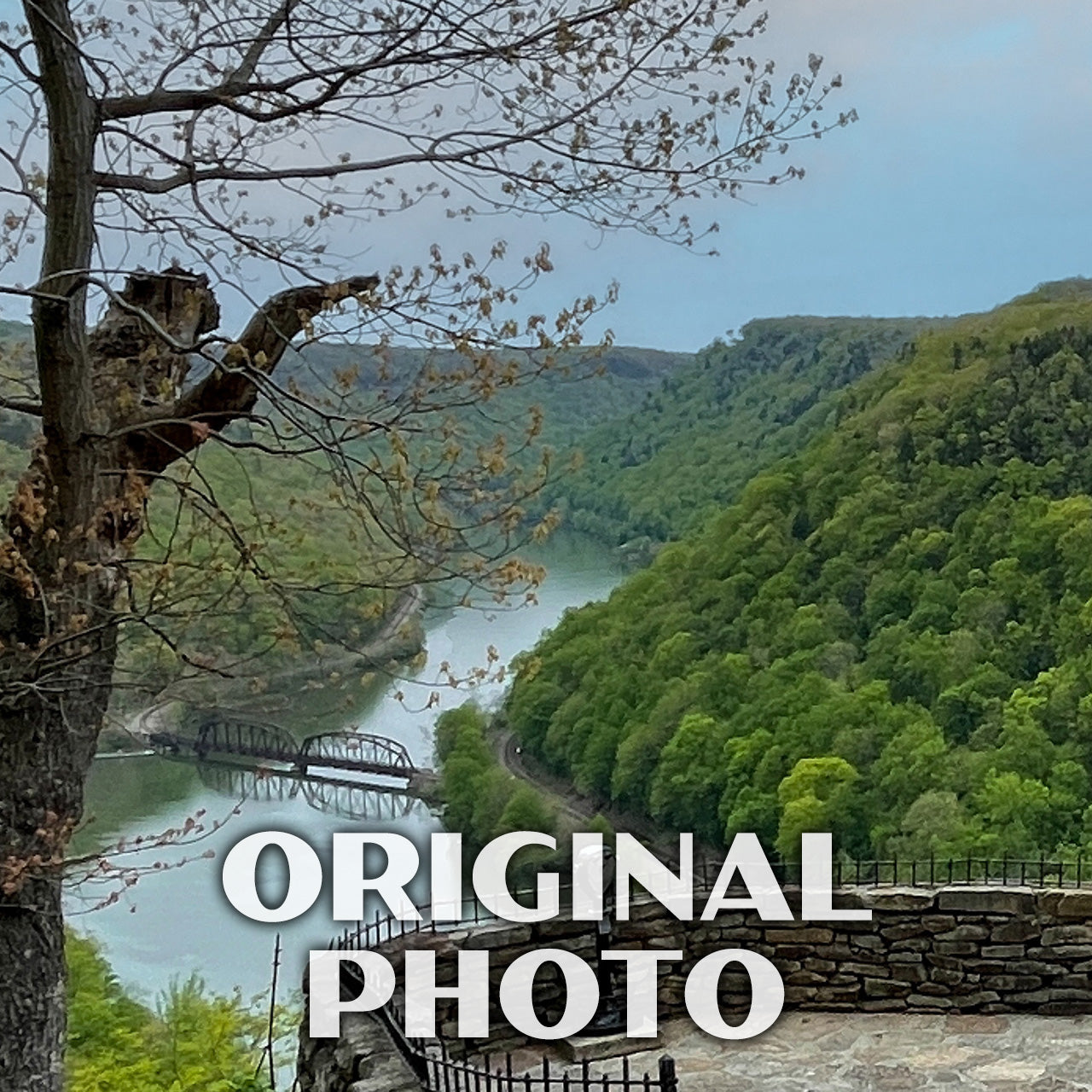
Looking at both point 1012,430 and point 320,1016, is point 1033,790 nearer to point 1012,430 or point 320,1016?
point 1012,430

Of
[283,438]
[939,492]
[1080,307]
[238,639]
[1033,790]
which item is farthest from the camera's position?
[1080,307]

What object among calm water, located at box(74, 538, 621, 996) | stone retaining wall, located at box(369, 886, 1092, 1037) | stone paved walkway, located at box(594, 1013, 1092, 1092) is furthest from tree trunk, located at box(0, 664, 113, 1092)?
calm water, located at box(74, 538, 621, 996)

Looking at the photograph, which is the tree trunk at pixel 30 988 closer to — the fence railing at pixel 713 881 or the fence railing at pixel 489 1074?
the fence railing at pixel 489 1074

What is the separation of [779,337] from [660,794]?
5870 mm

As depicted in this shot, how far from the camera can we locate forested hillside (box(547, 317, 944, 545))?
11.8m

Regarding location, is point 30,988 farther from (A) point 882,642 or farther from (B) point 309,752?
(A) point 882,642

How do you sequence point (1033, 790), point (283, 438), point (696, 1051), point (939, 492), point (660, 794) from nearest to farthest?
point (283, 438), point (696, 1051), point (1033, 790), point (660, 794), point (939, 492)

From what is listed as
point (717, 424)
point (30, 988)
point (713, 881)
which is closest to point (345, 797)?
point (717, 424)

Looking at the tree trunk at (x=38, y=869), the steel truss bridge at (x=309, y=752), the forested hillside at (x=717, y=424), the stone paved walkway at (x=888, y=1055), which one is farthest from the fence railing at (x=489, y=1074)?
the forested hillside at (x=717, y=424)

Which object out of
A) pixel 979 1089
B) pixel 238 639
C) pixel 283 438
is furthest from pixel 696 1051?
pixel 283 438

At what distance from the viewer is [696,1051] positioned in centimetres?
362

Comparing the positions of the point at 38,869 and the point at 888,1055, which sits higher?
the point at 38,869

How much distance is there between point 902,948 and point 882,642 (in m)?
6.87

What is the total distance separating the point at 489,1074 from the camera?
2.58 metres
